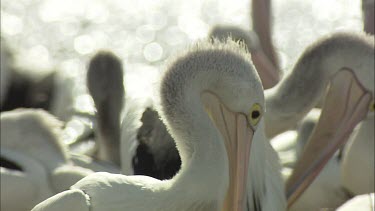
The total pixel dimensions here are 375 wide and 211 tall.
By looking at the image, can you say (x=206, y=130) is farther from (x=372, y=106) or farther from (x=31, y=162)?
(x=372, y=106)

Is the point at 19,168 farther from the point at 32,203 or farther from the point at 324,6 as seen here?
the point at 324,6

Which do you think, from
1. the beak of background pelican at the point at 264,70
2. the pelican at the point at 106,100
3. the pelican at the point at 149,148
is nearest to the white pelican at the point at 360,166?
the pelican at the point at 149,148

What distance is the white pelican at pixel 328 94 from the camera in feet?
18.8

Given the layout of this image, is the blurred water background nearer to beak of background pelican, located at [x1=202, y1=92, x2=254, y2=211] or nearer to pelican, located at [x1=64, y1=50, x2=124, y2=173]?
pelican, located at [x1=64, y1=50, x2=124, y2=173]

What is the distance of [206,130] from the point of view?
4547 mm

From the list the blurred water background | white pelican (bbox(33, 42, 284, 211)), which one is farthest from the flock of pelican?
the blurred water background

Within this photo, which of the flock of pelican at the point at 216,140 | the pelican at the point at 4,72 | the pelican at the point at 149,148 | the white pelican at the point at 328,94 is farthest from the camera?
the pelican at the point at 4,72

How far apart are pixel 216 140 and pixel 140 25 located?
31.3 feet

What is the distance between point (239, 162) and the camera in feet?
15.0

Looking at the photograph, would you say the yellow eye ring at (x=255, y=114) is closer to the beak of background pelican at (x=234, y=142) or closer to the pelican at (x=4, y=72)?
the beak of background pelican at (x=234, y=142)

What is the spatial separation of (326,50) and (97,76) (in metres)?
1.45

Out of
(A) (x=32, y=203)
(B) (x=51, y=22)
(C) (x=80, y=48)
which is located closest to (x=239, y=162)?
(A) (x=32, y=203)

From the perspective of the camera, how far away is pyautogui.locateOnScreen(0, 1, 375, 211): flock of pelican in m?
4.47

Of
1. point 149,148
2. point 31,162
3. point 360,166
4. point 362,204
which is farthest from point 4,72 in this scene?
point 362,204
